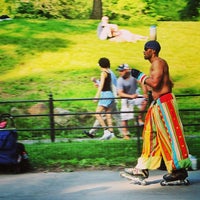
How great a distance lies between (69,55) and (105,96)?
3.37 ft

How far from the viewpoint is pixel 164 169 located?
26.7 ft

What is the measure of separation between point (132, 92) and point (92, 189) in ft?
12.2

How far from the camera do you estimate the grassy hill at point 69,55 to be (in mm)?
10664

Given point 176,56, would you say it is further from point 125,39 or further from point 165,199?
point 165,199

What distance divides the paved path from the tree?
150 inches

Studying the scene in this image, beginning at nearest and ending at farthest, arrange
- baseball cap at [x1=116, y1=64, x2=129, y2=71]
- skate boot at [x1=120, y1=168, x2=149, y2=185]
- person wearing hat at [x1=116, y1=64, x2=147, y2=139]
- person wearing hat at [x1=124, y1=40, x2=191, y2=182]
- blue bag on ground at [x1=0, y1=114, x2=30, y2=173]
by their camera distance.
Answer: person wearing hat at [x1=124, y1=40, x2=191, y2=182] < skate boot at [x1=120, y1=168, x2=149, y2=185] < blue bag on ground at [x1=0, y1=114, x2=30, y2=173] < person wearing hat at [x1=116, y1=64, x2=147, y2=139] < baseball cap at [x1=116, y1=64, x2=129, y2=71]

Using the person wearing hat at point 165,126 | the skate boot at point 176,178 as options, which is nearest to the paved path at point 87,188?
the skate boot at point 176,178

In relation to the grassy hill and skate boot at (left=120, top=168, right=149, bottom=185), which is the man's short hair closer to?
the grassy hill

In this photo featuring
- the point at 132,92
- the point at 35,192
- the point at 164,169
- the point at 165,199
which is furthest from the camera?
the point at 132,92

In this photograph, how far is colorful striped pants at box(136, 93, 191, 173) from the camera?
280 inches

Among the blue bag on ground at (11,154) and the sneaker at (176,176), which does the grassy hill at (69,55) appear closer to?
the blue bag on ground at (11,154)

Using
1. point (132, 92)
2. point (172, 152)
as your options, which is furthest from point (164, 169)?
point (132, 92)

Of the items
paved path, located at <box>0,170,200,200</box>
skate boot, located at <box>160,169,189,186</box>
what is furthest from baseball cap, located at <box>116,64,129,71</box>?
skate boot, located at <box>160,169,189,186</box>

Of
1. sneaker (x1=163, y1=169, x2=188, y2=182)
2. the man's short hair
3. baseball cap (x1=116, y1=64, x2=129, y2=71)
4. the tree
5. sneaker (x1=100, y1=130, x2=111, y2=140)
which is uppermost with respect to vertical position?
the tree
